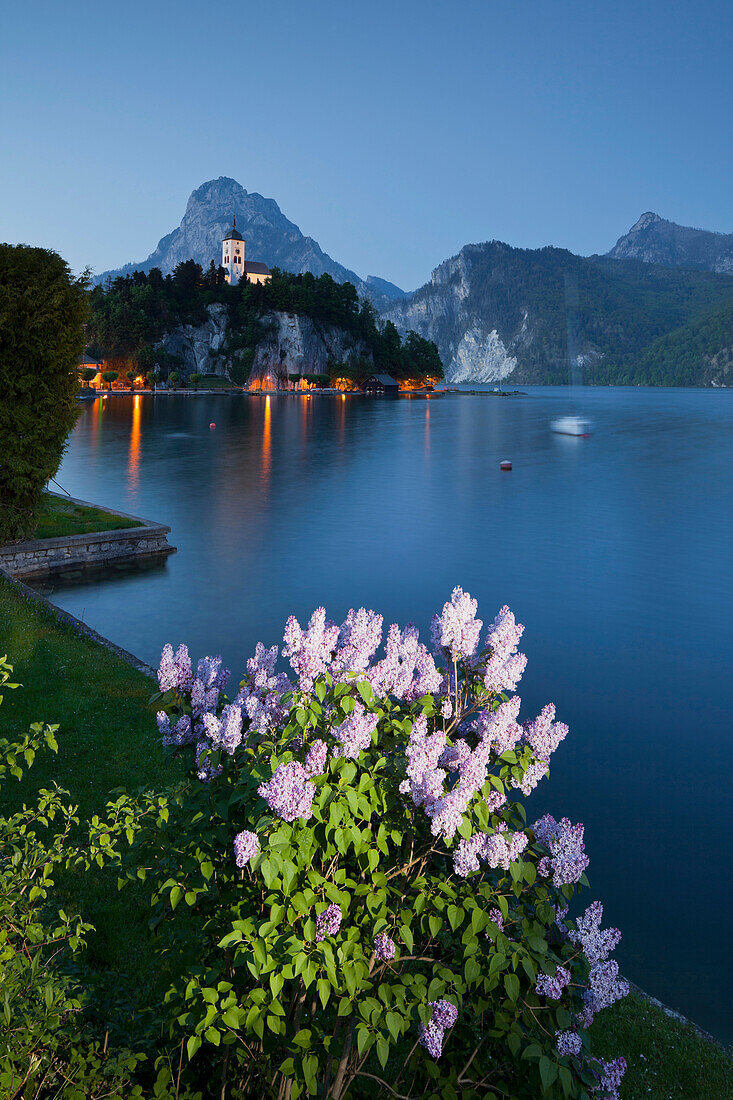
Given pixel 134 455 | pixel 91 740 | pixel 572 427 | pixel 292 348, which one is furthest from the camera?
pixel 292 348

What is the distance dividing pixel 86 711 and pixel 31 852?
19.4ft

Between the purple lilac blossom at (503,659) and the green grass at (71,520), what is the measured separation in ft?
59.5

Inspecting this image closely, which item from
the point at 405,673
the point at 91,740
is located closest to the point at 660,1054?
the point at 405,673

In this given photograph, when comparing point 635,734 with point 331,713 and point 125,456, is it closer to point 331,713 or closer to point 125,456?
point 331,713

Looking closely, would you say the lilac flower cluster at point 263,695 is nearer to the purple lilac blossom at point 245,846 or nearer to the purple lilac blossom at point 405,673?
the purple lilac blossom at point 405,673

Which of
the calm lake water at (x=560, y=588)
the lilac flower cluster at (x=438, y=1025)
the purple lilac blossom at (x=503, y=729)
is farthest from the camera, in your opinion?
the calm lake water at (x=560, y=588)

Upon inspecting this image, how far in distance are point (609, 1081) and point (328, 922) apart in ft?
4.62

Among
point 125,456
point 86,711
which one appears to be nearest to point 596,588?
point 86,711

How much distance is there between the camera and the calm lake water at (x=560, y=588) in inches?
350

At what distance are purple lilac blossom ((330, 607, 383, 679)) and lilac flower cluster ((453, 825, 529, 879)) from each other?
2.98 feet

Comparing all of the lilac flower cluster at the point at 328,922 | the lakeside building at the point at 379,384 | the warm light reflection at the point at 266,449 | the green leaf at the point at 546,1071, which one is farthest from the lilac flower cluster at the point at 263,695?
the lakeside building at the point at 379,384

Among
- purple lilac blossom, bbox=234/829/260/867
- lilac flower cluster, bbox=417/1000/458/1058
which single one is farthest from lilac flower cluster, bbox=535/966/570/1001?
purple lilac blossom, bbox=234/829/260/867

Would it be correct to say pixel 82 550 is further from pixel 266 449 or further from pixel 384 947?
pixel 266 449

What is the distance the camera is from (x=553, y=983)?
9.66ft
